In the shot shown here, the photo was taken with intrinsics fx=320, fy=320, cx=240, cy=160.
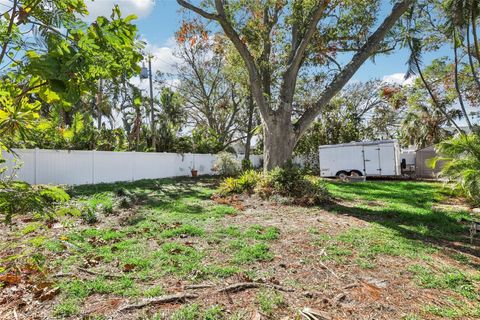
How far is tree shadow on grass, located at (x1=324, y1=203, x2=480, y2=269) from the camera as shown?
534cm

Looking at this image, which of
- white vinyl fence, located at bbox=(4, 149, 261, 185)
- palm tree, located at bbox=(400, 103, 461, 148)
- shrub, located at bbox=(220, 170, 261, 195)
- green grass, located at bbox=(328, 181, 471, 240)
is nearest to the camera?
green grass, located at bbox=(328, 181, 471, 240)

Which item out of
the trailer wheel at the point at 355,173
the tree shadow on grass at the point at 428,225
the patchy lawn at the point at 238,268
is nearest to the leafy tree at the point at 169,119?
the trailer wheel at the point at 355,173

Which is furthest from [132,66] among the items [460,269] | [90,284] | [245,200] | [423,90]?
[423,90]

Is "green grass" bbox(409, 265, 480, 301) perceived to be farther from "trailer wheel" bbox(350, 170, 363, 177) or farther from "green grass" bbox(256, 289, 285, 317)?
"trailer wheel" bbox(350, 170, 363, 177)

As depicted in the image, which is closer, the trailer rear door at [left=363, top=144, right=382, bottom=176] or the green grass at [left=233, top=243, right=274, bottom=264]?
the green grass at [left=233, top=243, right=274, bottom=264]

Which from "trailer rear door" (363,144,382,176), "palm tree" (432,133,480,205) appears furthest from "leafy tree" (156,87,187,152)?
"palm tree" (432,133,480,205)

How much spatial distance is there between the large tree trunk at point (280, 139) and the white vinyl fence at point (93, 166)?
6949 mm

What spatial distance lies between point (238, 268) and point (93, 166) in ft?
36.7

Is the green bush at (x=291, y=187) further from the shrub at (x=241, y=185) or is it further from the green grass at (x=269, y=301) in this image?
the green grass at (x=269, y=301)

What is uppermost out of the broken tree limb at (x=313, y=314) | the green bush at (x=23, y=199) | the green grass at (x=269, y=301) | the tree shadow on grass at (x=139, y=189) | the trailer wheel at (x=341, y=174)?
the green bush at (x=23, y=199)

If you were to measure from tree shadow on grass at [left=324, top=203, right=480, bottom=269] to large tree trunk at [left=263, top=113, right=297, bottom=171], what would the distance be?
8.05 feet

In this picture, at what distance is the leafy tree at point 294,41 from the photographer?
9555mm

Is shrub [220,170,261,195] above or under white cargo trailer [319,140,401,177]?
under

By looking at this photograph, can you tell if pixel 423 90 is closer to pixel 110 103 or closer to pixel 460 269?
pixel 460 269
